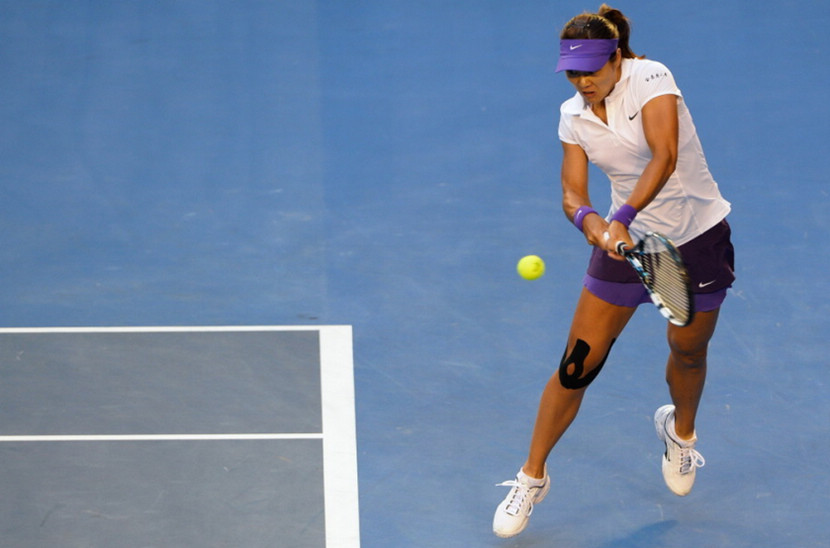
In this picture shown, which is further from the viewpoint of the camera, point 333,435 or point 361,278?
point 361,278

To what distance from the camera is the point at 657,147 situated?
149 inches

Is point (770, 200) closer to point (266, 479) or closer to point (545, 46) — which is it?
point (545, 46)

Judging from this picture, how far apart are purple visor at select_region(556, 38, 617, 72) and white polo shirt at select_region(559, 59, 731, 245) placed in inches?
5.6

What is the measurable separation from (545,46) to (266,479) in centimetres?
460

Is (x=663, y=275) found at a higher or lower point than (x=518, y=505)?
higher

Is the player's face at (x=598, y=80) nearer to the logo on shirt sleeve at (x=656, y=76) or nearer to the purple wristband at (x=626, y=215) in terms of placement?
the logo on shirt sleeve at (x=656, y=76)

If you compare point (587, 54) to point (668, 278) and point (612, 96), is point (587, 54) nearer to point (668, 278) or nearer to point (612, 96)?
point (612, 96)

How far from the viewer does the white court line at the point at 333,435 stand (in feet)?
14.2

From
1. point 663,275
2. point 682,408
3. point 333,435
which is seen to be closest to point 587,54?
point 663,275

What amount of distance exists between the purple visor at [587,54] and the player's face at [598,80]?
4 cm

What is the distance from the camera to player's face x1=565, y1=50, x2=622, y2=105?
151 inches

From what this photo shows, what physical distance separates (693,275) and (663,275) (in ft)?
1.03

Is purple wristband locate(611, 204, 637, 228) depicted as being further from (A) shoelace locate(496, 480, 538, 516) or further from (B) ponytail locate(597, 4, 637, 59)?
(A) shoelace locate(496, 480, 538, 516)

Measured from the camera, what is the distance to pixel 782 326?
5574mm
